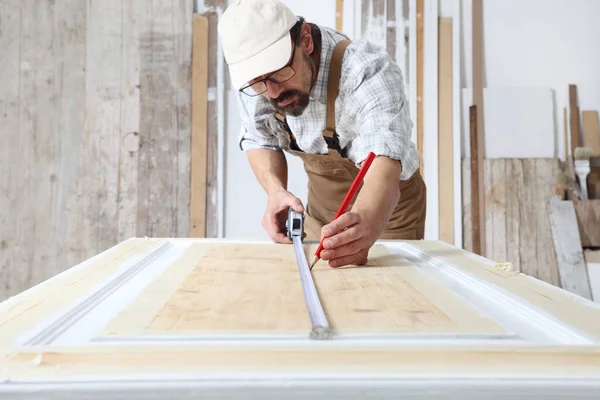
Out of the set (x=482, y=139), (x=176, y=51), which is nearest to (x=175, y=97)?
(x=176, y=51)

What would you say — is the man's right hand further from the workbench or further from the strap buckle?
the workbench

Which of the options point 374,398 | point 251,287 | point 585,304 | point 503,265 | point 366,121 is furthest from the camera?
point 366,121

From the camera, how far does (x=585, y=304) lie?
99 cm

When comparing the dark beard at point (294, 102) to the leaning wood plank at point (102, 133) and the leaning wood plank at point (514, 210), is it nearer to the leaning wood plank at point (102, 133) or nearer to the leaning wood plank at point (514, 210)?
the leaning wood plank at point (102, 133)

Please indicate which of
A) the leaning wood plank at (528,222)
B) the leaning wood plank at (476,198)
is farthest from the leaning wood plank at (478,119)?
the leaning wood plank at (528,222)

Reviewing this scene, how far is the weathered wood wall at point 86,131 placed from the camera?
3656 millimetres

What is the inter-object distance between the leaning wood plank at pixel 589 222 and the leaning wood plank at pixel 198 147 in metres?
2.60

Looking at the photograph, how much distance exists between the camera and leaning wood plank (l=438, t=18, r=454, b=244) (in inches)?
145

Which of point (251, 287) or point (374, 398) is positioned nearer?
point (374, 398)

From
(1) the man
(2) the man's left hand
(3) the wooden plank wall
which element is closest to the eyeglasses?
(1) the man

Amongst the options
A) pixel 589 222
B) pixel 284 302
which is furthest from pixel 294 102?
pixel 589 222

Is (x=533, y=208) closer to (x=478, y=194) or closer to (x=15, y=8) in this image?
(x=478, y=194)

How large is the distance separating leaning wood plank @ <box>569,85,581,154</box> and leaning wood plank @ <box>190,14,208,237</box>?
104 inches

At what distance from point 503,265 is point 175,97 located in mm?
2891
